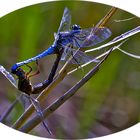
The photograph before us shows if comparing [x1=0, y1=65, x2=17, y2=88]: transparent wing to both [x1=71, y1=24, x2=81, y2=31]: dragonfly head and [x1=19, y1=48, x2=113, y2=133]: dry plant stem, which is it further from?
[x1=71, y1=24, x2=81, y2=31]: dragonfly head

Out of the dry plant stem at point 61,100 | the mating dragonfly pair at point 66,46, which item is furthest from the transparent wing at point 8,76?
the dry plant stem at point 61,100

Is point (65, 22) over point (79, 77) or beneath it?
over

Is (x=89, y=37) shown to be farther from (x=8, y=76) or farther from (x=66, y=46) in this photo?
(x=8, y=76)

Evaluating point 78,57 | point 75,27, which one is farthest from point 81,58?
point 75,27

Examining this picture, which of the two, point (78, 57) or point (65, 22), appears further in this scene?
point (65, 22)

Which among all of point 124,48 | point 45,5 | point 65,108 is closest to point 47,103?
point 65,108

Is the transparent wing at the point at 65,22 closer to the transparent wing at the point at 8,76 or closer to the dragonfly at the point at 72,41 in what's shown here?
the dragonfly at the point at 72,41

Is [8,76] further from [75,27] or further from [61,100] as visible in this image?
[75,27]
